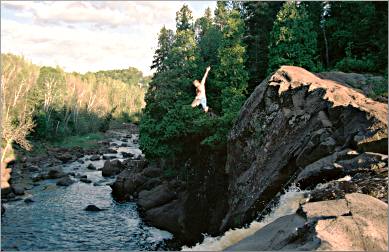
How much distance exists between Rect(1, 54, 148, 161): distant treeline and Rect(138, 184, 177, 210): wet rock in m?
15.3

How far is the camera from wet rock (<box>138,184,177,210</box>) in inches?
1151

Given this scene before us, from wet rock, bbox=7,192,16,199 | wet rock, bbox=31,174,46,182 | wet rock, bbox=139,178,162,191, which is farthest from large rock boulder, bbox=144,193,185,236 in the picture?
wet rock, bbox=31,174,46,182

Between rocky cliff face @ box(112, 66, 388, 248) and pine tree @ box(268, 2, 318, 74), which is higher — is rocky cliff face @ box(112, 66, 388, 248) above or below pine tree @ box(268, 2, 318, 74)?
below

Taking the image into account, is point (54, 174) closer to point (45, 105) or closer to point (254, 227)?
point (45, 105)

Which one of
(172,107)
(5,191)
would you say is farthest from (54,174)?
(172,107)

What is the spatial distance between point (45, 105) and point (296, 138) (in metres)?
58.3

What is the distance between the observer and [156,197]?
29562 mm

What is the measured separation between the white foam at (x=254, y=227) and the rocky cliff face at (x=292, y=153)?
2.52 feet


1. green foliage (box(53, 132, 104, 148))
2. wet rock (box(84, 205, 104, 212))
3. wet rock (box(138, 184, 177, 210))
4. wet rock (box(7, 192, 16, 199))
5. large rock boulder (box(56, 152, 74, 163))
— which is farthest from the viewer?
green foliage (box(53, 132, 104, 148))

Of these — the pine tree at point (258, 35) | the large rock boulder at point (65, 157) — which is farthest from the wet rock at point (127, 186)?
the large rock boulder at point (65, 157)

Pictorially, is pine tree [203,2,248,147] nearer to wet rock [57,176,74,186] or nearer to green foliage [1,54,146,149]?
wet rock [57,176,74,186]

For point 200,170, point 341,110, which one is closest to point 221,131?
point 200,170

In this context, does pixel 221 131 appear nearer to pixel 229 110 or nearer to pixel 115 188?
pixel 229 110

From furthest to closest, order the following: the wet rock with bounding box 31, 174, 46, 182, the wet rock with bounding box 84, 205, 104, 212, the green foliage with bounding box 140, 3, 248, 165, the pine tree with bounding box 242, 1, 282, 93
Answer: the wet rock with bounding box 31, 174, 46, 182
the pine tree with bounding box 242, 1, 282, 93
the wet rock with bounding box 84, 205, 104, 212
the green foliage with bounding box 140, 3, 248, 165
